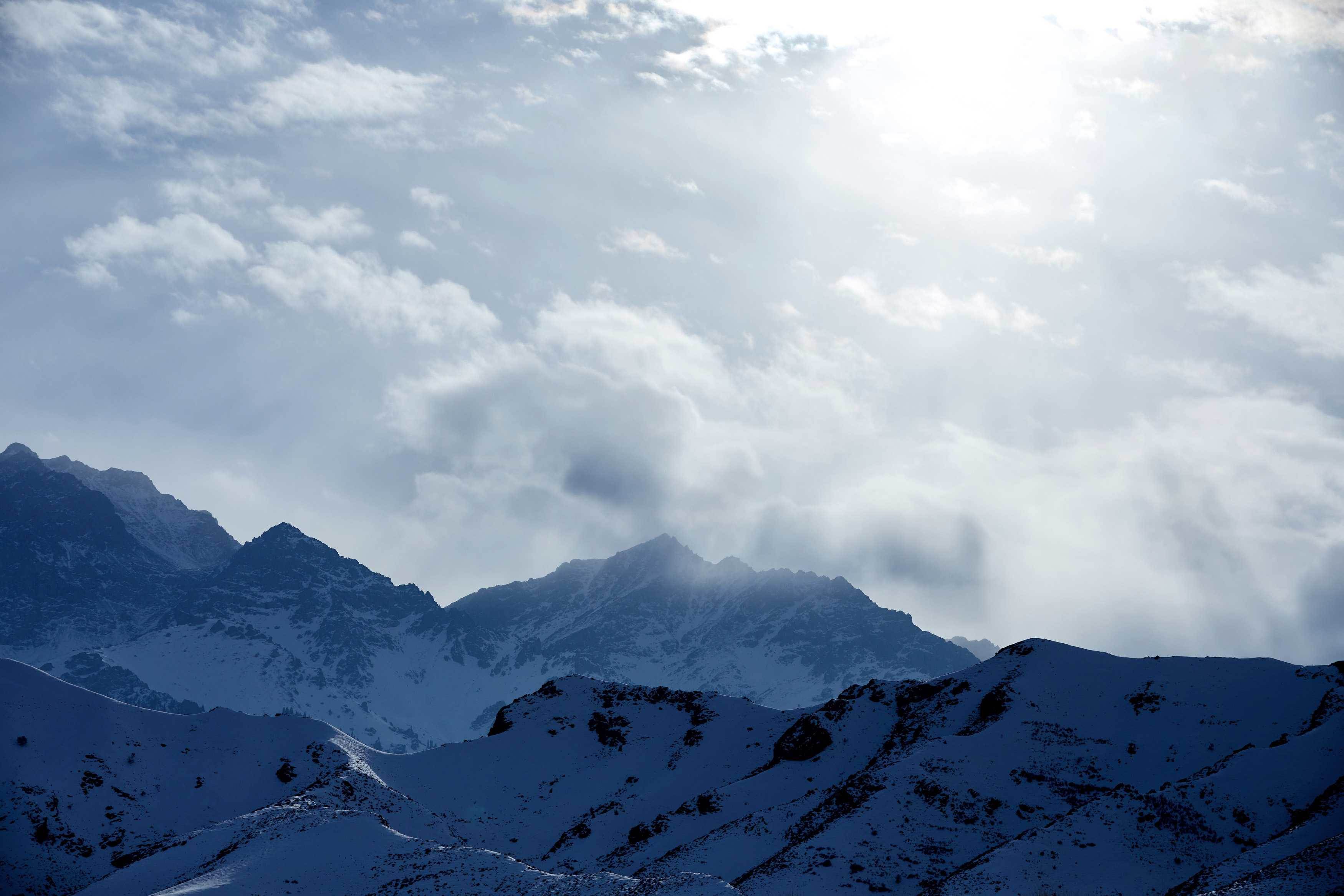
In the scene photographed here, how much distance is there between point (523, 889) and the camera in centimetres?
5988

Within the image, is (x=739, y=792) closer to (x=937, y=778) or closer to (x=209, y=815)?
(x=937, y=778)

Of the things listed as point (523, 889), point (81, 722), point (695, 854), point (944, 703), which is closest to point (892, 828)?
point (695, 854)

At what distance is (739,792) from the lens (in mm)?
93250

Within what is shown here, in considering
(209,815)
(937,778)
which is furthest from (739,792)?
(209,815)

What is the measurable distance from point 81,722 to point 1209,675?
100751 millimetres

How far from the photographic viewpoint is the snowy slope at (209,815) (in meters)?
63.0

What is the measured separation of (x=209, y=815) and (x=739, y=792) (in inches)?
1825

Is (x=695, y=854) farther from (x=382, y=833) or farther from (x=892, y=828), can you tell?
(x=382, y=833)

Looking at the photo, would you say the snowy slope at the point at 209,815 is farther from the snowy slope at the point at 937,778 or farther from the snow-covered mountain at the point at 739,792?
the snowy slope at the point at 937,778

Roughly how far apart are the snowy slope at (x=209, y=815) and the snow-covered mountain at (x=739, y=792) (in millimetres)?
231

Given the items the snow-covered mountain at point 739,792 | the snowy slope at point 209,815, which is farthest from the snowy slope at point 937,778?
the snowy slope at point 209,815

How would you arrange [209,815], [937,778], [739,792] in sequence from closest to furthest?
[937,778]
[739,792]
[209,815]

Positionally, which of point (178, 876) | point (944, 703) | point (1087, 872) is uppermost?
point (944, 703)

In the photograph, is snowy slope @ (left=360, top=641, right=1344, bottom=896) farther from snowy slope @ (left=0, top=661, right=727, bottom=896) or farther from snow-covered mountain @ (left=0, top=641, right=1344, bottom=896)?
snowy slope @ (left=0, top=661, right=727, bottom=896)
